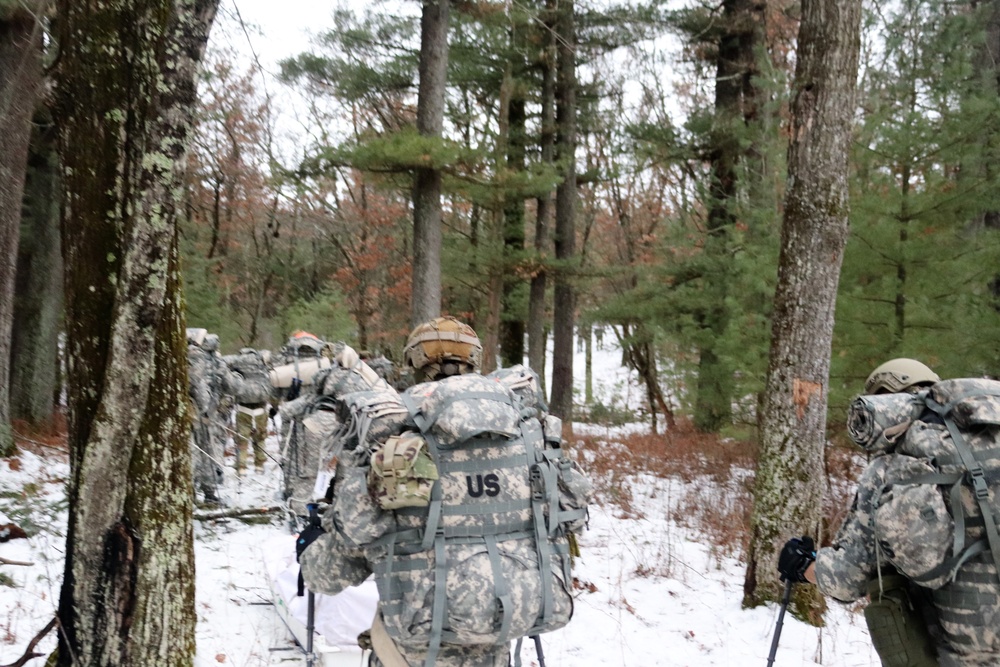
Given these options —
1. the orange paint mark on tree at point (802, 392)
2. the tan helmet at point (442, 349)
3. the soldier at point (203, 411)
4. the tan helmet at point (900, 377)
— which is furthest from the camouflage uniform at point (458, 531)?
the soldier at point (203, 411)

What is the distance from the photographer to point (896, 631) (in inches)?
122

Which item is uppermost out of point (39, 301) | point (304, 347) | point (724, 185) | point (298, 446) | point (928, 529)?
point (724, 185)

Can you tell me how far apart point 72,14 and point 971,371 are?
9.08 meters

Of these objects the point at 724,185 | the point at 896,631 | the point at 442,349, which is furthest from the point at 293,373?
the point at 724,185

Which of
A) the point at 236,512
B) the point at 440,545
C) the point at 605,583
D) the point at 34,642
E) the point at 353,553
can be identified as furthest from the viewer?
the point at 236,512

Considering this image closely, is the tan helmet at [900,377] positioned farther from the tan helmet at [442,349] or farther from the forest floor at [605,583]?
the forest floor at [605,583]

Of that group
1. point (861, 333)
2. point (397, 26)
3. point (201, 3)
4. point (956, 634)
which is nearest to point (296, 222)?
point (397, 26)

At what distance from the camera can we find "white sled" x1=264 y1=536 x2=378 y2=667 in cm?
445

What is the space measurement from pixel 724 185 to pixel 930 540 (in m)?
12.8

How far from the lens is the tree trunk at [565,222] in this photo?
15.9 m

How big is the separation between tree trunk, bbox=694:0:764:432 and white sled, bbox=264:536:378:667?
29.4 ft

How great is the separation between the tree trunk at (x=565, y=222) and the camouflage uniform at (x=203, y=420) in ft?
27.7

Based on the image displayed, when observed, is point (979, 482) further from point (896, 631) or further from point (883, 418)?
point (896, 631)

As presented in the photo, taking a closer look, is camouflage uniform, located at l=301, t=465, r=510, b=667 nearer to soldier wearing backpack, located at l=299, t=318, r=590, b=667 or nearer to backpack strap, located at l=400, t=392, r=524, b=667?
soldier wearing backpack, located at l=299, t=318, r=590, b=667
